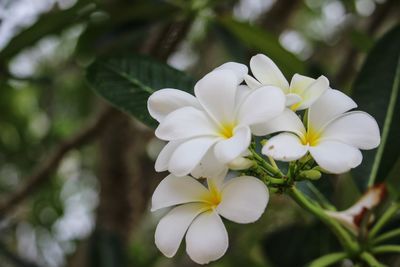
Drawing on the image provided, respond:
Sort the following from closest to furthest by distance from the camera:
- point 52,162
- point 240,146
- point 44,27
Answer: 1. point 240,146
2. point 44,27
3. point 52,162

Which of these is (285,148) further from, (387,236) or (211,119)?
(387,236)

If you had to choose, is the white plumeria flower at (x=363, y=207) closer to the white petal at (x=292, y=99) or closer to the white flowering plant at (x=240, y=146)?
the white flowering plant at (x=240, y=146)

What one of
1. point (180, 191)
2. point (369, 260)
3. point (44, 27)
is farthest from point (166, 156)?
point (44, 27)


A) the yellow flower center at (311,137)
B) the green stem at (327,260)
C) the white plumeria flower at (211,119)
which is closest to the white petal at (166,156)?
the white plumeria flower at (211,119)

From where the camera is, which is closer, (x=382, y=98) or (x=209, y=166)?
(x=209, y=166)

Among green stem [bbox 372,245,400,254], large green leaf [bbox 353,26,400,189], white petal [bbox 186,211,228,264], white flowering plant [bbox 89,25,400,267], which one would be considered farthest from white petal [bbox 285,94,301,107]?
large green leaf [bbox 353,26,400,189]

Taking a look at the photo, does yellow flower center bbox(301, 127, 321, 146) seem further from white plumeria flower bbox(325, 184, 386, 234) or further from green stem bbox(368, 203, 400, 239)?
green stem bbox(368, 203, 400, 239)

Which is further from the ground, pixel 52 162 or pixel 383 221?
pixel 383 221
